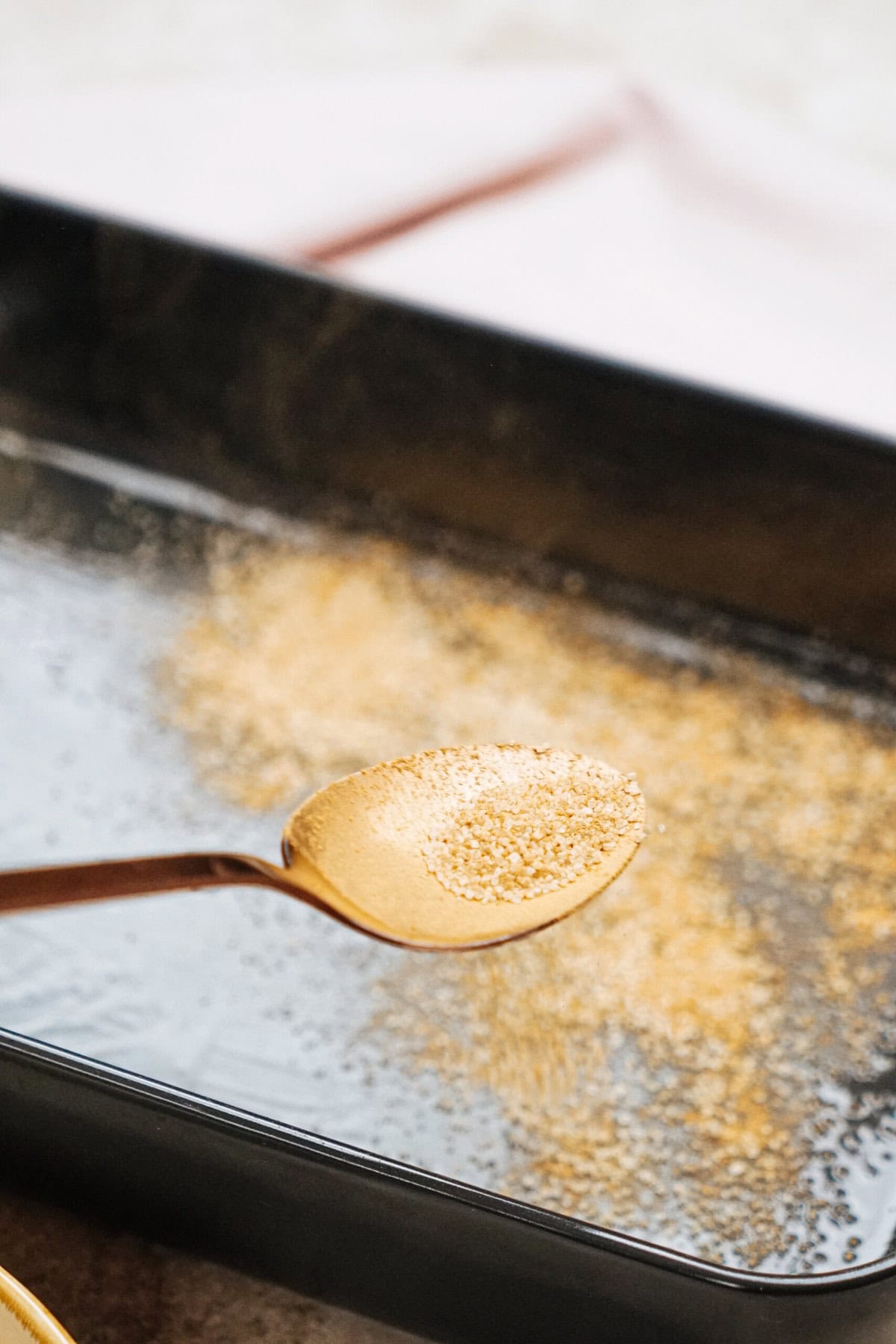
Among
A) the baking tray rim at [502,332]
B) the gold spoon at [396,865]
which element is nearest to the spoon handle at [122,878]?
the gold spoon at [396,865]

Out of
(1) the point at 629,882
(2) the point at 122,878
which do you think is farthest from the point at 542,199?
(2) the point at 122,878

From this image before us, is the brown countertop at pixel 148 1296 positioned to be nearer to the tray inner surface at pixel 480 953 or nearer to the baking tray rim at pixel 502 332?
the tray inner surface at pixel 480 953

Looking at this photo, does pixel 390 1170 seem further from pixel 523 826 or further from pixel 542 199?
pixel 542 199

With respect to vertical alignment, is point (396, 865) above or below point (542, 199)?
below

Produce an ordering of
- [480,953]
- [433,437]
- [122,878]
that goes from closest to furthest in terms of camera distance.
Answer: [122,878]
[480,953]
[433,437]

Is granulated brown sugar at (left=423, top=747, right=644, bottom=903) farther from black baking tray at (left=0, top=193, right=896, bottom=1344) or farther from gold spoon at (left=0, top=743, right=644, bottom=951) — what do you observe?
black baking tray at (left=0, top=193, right=896, bottom=1344)

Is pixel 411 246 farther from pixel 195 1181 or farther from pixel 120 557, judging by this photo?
pixel 195 1181

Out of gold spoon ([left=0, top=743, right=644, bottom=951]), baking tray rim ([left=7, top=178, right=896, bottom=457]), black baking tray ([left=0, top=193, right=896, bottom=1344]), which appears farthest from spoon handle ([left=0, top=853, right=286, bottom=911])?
baking tray rim ([left=7, top=178, right=896, bottom=457])
